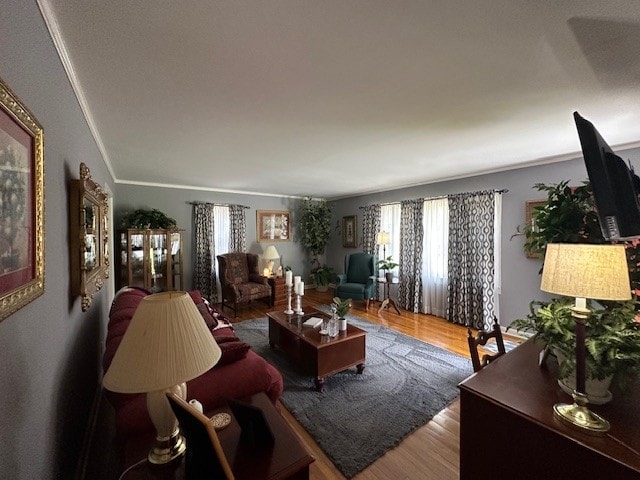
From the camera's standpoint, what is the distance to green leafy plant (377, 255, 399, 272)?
15.5 ft

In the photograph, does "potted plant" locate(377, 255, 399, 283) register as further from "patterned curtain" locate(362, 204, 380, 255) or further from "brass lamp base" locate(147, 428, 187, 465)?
"brass lamp base" locate(147, 428, 187, 465)

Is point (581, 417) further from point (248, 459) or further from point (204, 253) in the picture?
point (204, 253)

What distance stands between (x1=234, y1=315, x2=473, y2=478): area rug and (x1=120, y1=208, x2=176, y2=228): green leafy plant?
2.59 meters

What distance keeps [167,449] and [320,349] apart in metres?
1.50

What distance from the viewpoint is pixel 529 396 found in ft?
3.72

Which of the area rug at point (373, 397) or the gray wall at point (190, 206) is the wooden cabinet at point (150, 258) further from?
the area rug at point (373, 397)

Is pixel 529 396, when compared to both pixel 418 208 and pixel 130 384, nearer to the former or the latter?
pixel 130 384

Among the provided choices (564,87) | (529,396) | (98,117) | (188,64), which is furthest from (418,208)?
(98,117)

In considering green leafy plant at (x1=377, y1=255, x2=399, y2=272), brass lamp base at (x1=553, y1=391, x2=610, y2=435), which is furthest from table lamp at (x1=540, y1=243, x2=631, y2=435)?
green leafy plant at (x1=377, y1=255, x2=399, y2=272)

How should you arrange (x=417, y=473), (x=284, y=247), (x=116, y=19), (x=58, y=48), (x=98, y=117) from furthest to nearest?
(x=284, y=247), (x=98, y=117), (x=417, y=473), (x=58, y=48), (x=116, y=19)

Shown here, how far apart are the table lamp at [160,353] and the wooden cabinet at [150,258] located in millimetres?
3615

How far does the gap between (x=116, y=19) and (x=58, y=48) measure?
38cm

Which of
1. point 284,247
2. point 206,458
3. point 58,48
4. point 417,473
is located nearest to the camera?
point 206,458

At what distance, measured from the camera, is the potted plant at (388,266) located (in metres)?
4.75
